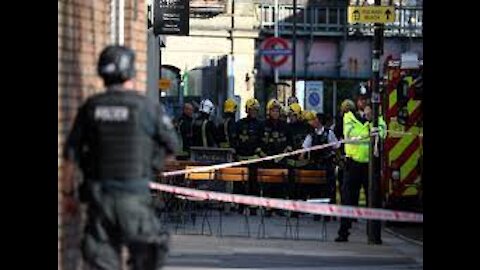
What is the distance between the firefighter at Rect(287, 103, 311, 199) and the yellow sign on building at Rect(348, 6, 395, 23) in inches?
147

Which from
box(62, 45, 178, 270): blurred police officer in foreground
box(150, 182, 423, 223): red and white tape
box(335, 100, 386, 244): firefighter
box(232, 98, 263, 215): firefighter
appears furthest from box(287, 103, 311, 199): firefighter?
box(62, 45, 178, 270): blurred police officer in foreground

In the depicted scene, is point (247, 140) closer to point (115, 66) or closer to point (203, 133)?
Result: point (203, 133)

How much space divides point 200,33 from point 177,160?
2915 centimetres

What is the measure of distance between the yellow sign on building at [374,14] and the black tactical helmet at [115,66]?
8060mm

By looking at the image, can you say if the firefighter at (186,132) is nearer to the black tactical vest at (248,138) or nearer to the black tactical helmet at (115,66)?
the black tactical vest at (248,138)

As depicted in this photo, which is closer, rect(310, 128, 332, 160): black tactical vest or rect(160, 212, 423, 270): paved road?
rect(160, 212, 423, 270): paved road

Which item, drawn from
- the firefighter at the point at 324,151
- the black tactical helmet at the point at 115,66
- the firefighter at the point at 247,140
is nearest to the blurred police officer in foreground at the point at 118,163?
the black tactical helmet at the point at 115,66

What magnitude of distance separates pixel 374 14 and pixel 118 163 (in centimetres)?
834

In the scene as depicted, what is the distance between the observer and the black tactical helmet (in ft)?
22.3

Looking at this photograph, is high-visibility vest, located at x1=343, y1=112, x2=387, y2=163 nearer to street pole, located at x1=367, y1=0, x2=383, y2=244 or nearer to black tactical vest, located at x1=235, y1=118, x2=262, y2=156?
street pole, located at x1=367, y1=0, x2=383, y2=244

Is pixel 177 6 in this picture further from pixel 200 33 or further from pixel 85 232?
pixel 200 33

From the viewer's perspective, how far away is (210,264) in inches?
461
